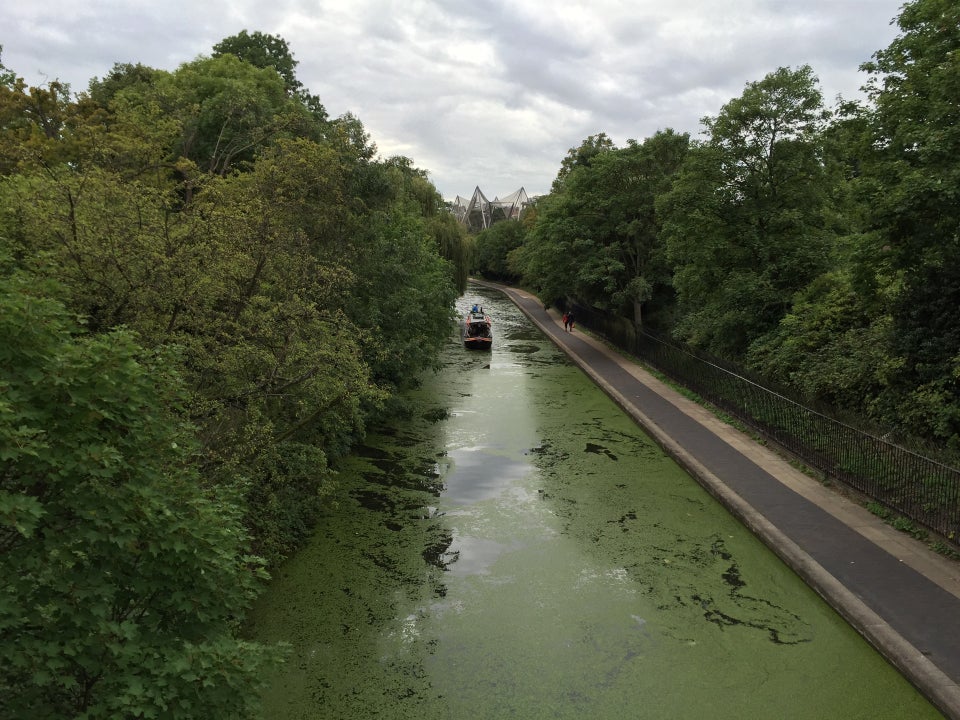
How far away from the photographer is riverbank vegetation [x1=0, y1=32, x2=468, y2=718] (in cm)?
468

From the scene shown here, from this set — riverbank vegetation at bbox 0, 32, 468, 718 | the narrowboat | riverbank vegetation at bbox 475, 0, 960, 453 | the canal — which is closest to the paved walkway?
the canal

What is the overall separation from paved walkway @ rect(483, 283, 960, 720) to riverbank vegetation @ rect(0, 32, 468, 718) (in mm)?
7171

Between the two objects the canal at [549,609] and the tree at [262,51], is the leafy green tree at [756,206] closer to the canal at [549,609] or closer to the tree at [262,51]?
the canal at [549,609]

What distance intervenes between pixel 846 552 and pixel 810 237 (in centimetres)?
1540

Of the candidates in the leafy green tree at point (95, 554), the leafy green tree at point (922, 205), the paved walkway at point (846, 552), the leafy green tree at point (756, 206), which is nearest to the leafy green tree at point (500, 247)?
→ the leafy green tree at point (756, 206)

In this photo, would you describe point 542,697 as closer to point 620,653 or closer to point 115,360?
point 620,653

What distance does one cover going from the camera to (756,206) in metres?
23.8

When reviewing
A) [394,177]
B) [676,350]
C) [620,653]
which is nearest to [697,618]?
[620,653]

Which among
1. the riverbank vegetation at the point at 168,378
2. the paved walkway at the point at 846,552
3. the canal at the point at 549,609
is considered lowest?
the canal at the point at 549,609

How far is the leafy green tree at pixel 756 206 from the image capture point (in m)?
22.8

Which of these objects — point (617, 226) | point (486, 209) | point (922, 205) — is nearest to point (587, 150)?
point (617, 226)

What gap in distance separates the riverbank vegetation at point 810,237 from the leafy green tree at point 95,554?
491 inches

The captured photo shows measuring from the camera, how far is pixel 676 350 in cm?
2634

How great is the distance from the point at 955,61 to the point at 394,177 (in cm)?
1252
